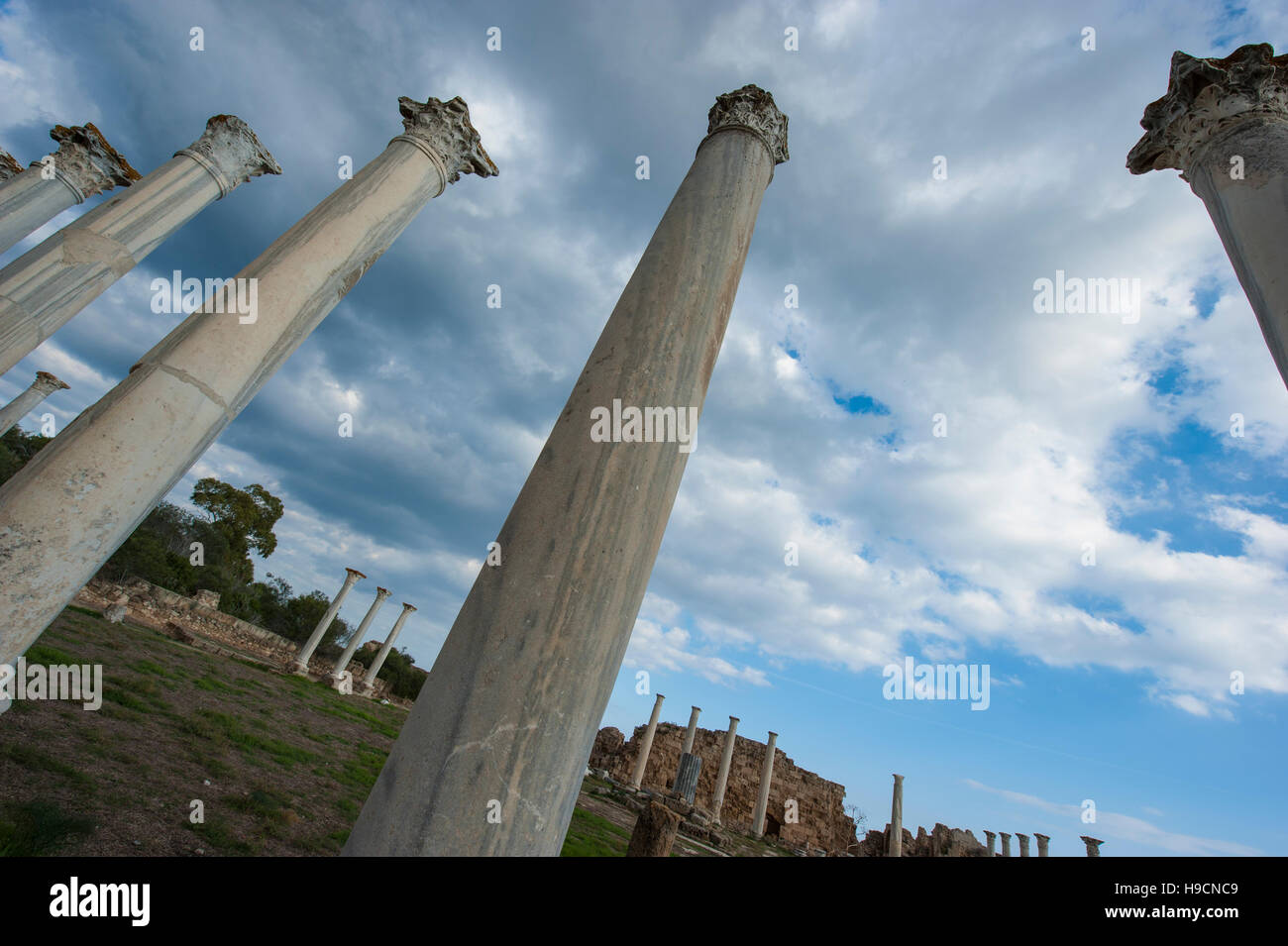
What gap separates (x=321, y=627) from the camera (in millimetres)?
21344

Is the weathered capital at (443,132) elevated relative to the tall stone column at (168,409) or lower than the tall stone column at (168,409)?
elevated

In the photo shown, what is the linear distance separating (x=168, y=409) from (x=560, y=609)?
3.43 m

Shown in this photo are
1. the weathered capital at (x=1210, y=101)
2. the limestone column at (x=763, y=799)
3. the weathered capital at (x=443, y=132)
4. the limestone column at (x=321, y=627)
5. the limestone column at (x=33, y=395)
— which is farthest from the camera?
the limestone column at (x=763, y=799)

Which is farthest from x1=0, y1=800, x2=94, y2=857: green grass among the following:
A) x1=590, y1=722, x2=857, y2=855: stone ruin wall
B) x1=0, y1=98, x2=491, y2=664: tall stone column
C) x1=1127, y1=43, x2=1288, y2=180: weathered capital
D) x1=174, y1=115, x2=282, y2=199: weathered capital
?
x1=590, y1=722, x2=857, y2=855: stone ruin wall

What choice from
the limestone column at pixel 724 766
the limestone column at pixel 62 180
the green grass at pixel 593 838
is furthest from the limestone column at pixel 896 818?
the limestone column at pixel 62 180

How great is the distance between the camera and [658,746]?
1164 inches

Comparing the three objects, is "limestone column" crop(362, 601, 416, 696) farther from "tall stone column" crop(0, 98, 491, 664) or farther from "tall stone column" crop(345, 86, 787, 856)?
"tall stone column" crop(345, 86, 787, 856)

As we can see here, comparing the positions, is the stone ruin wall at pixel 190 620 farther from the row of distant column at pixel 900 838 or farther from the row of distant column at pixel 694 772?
the row of distant column at pixel 900 838

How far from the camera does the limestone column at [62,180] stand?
836 centimetres

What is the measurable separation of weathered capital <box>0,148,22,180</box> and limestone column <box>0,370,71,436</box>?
471 inches

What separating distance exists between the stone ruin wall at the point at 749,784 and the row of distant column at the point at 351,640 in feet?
37.9
